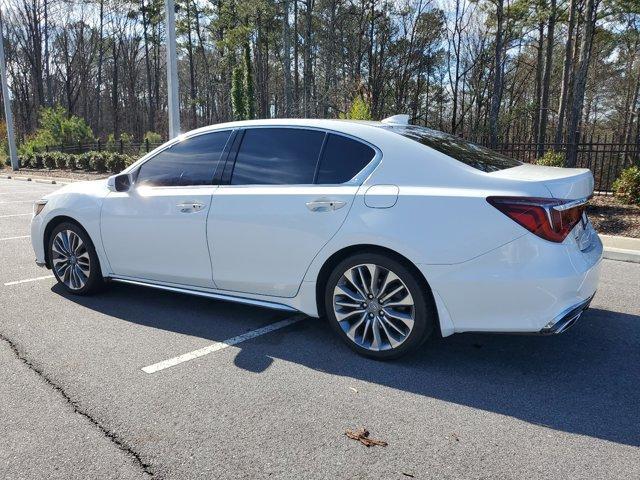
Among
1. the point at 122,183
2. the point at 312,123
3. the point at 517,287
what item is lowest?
the point at 517,287

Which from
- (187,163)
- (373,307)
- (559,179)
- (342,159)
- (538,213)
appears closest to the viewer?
(538,213)

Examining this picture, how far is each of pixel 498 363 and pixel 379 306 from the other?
3.08ft

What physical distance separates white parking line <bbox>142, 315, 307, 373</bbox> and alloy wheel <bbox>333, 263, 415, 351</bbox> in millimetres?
805

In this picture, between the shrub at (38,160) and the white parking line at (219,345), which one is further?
the shrub at (38,160)

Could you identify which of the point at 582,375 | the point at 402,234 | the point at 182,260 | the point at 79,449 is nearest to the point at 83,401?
the point at 79,449

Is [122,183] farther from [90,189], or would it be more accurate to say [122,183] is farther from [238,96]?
[238,96]

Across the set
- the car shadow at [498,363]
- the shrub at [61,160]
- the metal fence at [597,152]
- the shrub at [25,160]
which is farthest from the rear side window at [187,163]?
the shrub at [25,160]

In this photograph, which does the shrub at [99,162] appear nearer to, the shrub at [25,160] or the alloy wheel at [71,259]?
the shrub at [25,160]

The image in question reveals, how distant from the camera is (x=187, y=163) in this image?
4.34 meters

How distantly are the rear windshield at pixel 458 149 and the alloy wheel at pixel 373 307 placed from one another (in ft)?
3.19

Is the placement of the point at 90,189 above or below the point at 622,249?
above

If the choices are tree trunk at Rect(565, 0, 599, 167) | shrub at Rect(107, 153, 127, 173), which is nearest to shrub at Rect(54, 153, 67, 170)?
shrub at Rect(107, 153, 127, 173)

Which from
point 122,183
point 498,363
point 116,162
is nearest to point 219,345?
point 122,183

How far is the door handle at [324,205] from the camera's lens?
11.6 feet
